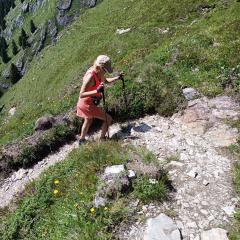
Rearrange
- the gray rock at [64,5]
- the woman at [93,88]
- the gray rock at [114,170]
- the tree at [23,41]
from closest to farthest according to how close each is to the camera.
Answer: the gray rock at [114,170]
the woman at [93,88]
the gray rock at [64,5]
the tree at [23,41]

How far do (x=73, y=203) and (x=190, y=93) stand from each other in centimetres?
729

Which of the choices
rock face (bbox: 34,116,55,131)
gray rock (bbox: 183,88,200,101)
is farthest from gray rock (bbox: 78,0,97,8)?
gray rock (bbox: 183,88,200,101)

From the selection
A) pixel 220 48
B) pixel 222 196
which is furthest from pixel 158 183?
pixel 220 48

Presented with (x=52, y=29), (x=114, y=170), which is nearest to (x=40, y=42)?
(x=52, y=29)

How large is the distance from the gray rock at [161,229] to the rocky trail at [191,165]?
21mm

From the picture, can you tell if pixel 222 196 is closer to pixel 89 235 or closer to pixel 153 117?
pixel 89 235

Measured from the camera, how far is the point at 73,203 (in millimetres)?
9258

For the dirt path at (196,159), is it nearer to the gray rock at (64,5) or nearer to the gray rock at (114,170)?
the gray rock at (114,170)

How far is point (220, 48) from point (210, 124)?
539cm

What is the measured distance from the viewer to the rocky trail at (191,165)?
8336 millimetres

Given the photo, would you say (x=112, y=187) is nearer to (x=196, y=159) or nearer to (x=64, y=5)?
(x=196, y=159)

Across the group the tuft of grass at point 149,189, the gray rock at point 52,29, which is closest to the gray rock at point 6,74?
the gray rock at point 52,29

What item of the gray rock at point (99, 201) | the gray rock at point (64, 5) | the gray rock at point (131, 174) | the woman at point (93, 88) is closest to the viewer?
the gray rock at point (99, 201)

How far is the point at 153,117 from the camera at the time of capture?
14711mm
